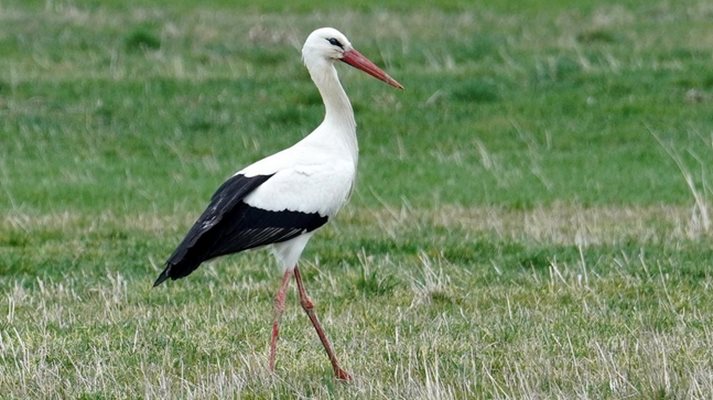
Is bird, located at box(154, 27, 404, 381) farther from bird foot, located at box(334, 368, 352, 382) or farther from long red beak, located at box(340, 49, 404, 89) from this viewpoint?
bird foot, located at box(334, 368, 352, 382)

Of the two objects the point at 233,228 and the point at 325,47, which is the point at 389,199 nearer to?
the point at 325,47

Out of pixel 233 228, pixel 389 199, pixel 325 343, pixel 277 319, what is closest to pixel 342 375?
pixel 325 343

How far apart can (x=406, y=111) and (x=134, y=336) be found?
1023cm

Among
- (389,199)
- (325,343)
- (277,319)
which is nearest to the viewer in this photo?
(325,343)

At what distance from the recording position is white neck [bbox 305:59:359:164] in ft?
24.8

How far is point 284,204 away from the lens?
734 centimetres

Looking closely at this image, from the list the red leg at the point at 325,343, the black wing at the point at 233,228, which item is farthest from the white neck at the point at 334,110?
the red leg at the point at 325,343

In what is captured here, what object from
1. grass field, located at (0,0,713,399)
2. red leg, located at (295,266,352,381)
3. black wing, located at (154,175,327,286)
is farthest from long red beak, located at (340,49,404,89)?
grass field, located at (0,0,713,399)

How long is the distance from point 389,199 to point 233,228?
20.4ft

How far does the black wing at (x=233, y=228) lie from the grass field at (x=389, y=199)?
0.40 m

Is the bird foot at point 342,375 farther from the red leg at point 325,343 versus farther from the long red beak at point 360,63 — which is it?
the long red beak at point 360,63

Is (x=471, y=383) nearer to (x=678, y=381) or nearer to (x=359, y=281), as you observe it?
(x=678, y=381)

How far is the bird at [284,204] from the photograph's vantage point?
7.17 metres

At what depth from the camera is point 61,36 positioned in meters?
22.0
